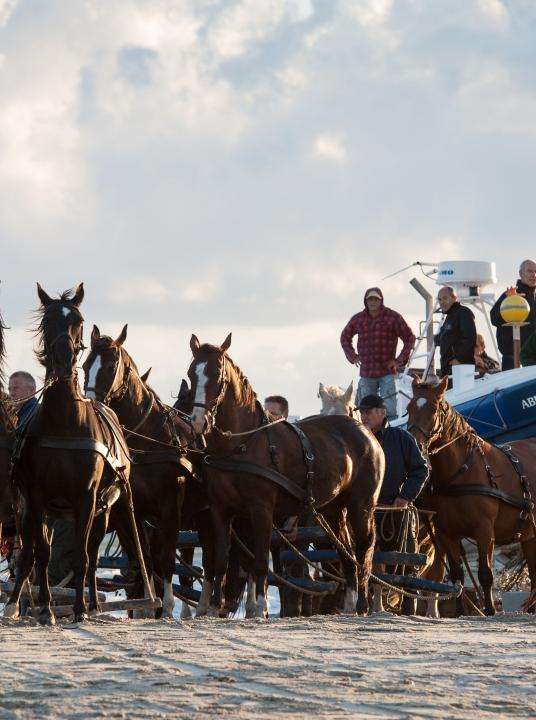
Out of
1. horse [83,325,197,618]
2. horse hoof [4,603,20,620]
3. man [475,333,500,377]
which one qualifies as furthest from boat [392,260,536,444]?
horse hoof [4,603,20,620]

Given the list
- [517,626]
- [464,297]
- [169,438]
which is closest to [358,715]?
[517,626]

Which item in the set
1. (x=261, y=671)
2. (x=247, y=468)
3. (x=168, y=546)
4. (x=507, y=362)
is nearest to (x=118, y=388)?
(x=247, y=468)

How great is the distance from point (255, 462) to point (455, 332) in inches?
270

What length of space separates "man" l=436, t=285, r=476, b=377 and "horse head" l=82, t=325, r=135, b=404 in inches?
262

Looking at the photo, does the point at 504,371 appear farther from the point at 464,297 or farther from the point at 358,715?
the point at 358,715

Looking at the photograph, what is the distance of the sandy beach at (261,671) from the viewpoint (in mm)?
6320

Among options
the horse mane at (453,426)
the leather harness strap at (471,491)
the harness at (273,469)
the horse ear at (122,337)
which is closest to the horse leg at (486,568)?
the leather harness strap at (471,491)

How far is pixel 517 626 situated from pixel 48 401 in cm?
433

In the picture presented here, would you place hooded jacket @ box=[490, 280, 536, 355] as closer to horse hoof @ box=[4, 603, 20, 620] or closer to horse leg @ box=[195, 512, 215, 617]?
horse leg @ box=[195, 512, 215, 617]

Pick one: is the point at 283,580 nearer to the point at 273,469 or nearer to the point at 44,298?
the point at 273,469

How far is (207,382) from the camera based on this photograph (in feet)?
41.2

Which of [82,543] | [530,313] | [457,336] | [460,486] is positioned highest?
[530,313]

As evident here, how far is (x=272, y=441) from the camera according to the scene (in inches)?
509

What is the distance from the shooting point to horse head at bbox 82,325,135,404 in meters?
12.7
